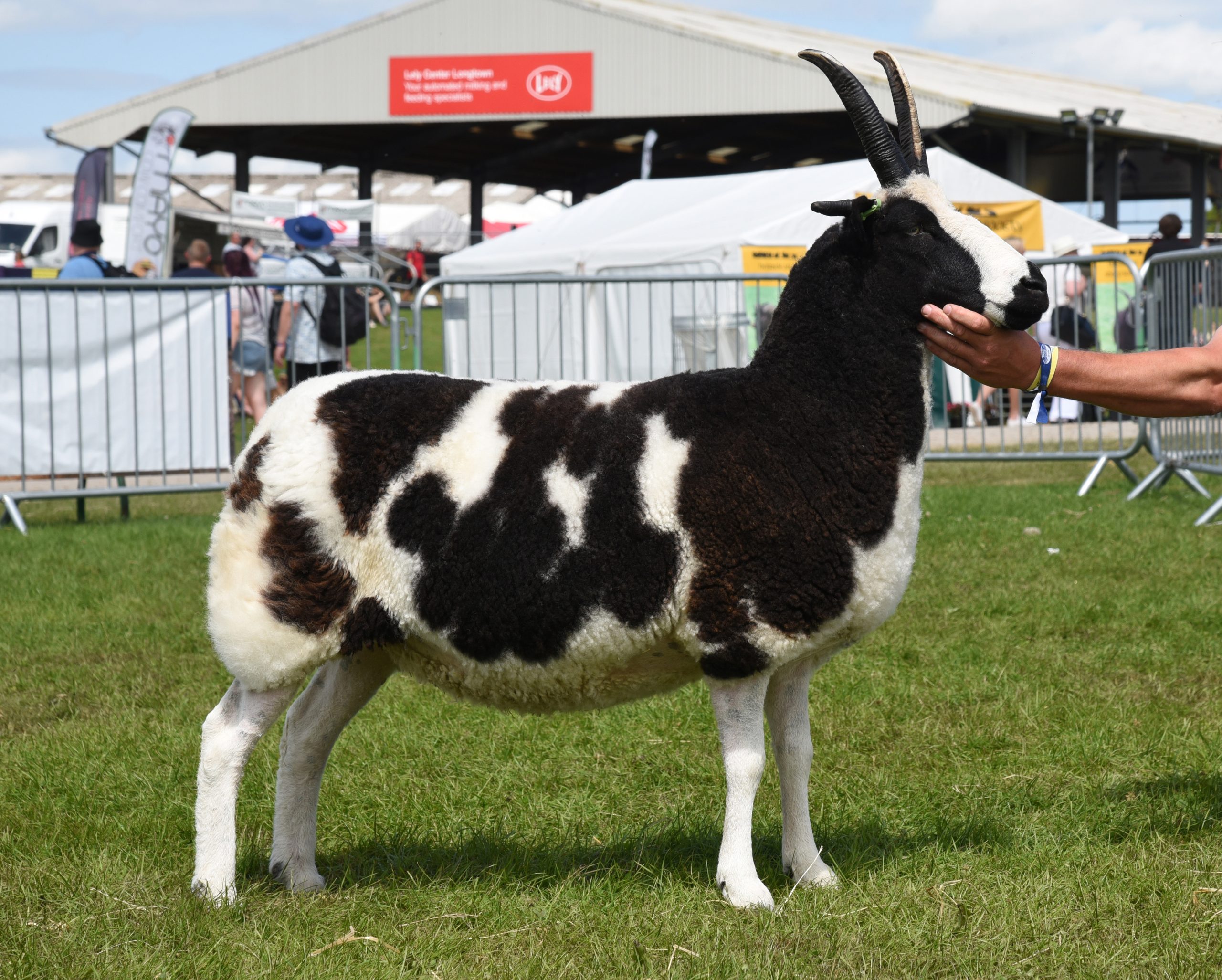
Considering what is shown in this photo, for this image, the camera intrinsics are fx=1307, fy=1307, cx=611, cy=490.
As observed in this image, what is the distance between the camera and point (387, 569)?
2889 millimetres

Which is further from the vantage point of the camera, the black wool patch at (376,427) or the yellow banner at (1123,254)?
the yellow banner at (1123,254)

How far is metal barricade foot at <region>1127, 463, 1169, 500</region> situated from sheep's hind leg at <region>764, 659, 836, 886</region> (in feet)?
22.5

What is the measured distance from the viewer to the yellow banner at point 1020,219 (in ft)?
53.1

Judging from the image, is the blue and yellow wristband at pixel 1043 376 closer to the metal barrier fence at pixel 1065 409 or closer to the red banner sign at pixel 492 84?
the metal barrier fence at pixel 1065 409

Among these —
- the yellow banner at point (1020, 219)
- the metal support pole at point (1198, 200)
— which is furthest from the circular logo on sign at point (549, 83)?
the yellow banner at point (1020, 219)

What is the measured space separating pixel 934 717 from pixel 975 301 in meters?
2.13

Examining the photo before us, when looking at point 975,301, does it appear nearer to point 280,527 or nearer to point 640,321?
point 280,527

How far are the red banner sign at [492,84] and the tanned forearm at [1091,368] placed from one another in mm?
27066

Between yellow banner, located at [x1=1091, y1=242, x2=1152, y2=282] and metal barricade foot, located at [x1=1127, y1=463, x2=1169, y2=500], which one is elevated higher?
yellow banner, located at [x1=1091, y1=242, x2=1152, y2=282]

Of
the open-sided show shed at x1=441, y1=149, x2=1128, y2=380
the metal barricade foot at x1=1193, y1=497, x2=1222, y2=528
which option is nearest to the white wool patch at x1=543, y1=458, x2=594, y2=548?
the metal barricade foot at x1=1193, y1=497, x2=1222, y2=528

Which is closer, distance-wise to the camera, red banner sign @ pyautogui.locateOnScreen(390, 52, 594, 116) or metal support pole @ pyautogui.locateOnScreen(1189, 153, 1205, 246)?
red banner sign @ pyautogui.locateOnScreen(390, 52, 594, 116)

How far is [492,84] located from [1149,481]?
74.7 feet

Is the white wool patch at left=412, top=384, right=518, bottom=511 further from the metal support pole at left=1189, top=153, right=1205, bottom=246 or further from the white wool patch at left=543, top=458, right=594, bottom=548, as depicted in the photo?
the metal support pole at left=1189, top=153, right=1205, bottom=246

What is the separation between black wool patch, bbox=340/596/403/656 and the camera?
2.89 metres
